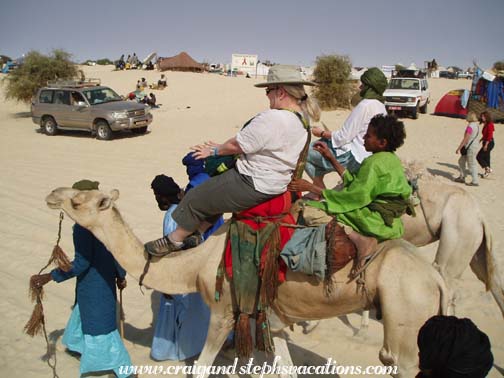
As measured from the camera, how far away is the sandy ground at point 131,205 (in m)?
4.88

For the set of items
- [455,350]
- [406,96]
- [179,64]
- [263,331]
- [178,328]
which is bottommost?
[178,328]

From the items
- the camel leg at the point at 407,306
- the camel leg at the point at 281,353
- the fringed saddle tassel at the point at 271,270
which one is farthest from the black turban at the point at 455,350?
the camel leg at the point at 281,353

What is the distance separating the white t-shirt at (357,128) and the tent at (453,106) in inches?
951

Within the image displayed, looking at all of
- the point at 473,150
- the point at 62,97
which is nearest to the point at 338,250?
the point at 473,150

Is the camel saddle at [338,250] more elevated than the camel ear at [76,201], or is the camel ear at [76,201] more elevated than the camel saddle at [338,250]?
the camel ear at [76,201]

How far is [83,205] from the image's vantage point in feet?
11.3

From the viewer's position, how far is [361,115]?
4973 millimetres

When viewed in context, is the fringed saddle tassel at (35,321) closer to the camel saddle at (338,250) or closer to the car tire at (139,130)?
the camel saddle at (338,250)

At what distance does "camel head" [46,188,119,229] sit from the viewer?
3.45 meters

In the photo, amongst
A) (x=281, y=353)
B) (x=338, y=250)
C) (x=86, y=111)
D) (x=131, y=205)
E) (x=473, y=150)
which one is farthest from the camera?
(x=86, y=111)

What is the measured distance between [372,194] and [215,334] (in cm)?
173

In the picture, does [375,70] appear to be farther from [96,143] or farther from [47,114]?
[47,114]

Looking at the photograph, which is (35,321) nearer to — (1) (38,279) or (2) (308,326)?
(1) (38,279)

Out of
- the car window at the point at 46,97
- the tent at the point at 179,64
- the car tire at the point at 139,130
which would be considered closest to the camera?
the car window at the point at 46,97
